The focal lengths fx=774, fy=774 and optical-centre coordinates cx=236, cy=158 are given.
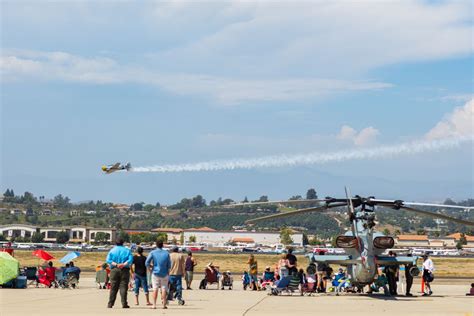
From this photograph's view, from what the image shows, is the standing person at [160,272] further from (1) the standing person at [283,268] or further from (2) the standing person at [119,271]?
(1) the standing person at [283,268]

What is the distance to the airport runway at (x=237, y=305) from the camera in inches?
699

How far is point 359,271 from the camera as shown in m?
24.7

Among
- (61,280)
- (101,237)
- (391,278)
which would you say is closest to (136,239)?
(101,237)

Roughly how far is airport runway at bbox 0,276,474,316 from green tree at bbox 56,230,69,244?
542 ft

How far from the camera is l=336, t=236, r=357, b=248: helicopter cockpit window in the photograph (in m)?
24.7

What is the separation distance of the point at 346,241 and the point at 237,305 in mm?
6031

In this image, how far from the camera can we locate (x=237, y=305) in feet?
66.1

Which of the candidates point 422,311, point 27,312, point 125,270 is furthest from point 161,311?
point 422,311

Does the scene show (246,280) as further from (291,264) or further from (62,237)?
(62,237)

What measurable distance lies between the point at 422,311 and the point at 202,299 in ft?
21.8

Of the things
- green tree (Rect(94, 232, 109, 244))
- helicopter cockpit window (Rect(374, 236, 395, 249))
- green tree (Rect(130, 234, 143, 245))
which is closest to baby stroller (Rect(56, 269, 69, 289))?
helicopter cockpit window (Rect(374, 236, 395, 249))

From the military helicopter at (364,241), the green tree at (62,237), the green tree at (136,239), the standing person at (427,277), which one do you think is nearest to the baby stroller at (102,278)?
the military helicopter at (364,241)

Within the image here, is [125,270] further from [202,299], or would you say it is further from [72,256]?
[72,256]

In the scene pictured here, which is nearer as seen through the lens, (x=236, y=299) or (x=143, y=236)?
(x=236, y=299)
